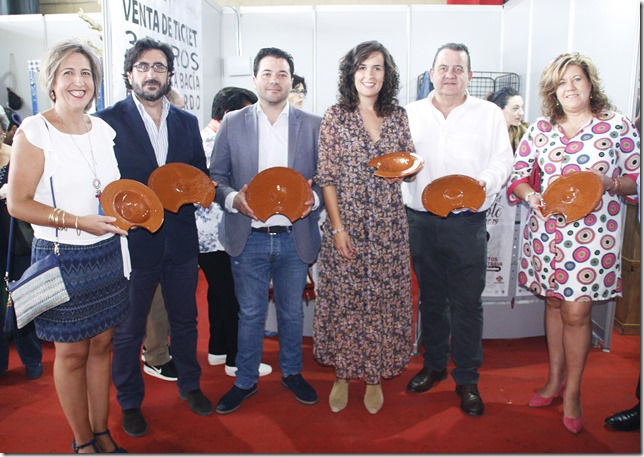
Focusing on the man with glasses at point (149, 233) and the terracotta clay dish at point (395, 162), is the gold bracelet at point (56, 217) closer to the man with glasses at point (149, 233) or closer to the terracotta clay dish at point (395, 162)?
the man with glasses at point (149, 233)

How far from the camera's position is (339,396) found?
8.75 feet

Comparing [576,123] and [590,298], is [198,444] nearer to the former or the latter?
[590,298]

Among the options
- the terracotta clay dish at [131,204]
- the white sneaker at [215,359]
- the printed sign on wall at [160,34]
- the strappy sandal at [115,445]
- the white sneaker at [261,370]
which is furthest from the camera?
the white sneaker at [215,359]

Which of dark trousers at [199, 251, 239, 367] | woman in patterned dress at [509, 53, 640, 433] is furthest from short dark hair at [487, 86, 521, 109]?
dark trousers at [199, 251, 239, 367]

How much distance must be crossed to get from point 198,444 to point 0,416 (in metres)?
1.10

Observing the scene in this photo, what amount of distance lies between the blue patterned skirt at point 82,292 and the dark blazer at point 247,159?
0.61 meters

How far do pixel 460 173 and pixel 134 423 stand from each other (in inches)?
77.2

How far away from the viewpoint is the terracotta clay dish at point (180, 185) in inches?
88.4

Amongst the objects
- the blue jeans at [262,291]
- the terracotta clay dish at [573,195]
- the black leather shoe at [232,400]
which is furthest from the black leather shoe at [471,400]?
the black leather shoe at [232,400]

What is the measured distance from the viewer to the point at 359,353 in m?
2.57

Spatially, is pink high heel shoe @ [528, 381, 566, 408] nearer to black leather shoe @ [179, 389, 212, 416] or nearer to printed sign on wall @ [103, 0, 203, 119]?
black leather shoe @ [179, 389, 212, 416]

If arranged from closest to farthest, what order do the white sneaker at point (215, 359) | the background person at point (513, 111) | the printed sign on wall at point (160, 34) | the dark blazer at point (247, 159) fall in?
the dark blazer at point (247, 159), the printed sign on wall at point (160, 34), the white sneaker at point (215, 359), the background person at point (513, 111)

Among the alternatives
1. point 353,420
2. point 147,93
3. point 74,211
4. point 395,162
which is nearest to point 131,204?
point 74,211

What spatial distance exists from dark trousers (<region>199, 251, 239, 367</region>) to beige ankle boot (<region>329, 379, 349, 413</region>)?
726 millimetres
